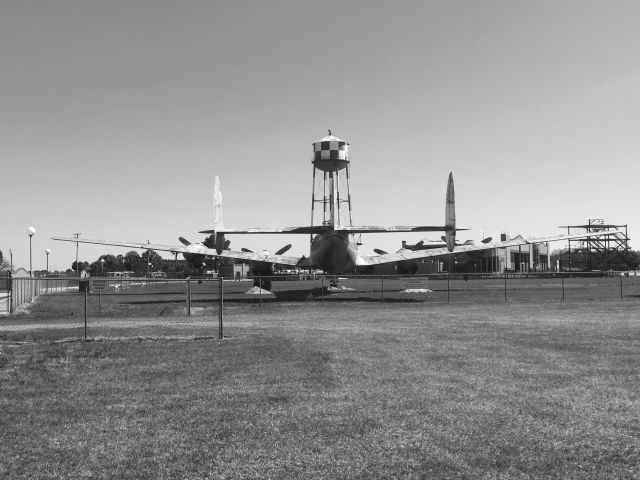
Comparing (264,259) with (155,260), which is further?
(155,260)

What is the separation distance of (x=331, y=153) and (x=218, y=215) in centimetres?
1598

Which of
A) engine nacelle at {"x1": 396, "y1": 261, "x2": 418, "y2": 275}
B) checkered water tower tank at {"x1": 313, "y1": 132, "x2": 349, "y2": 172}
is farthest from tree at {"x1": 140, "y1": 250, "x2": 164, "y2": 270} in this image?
checkered water tower tank at {"x1": 313, "y1": 132, "x2": 349, "y2": 172}

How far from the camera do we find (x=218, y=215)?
35906 mm

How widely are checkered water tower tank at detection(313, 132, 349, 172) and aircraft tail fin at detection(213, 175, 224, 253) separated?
1466cm

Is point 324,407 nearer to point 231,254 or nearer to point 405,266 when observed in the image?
point 231,254

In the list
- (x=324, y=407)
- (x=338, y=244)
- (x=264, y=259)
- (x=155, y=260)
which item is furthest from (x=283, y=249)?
(x=155, y=260)

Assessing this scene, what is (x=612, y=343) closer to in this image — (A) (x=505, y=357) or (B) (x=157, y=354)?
(A) (x=505, y=357)

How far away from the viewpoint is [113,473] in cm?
586

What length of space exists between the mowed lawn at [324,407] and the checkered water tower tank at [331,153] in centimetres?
3395

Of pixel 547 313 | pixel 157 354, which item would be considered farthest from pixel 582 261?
pixel 157 354

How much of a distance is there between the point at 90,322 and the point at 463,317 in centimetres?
1436

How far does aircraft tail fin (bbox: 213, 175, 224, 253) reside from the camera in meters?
35.2

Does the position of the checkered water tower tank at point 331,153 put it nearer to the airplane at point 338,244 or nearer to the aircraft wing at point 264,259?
the airplane at point 338,244

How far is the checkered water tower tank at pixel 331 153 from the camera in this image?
160 ft
